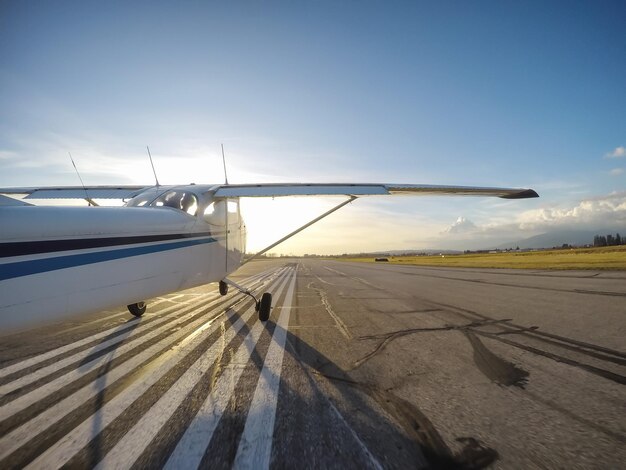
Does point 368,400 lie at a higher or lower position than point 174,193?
lower

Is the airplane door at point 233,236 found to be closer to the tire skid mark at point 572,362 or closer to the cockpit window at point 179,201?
the cockpit window at point 179,201

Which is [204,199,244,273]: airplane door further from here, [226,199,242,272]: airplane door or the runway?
the runway

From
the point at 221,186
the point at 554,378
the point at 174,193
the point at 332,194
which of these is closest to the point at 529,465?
the point at 554,378

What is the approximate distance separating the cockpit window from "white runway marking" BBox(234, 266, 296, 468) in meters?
3.21

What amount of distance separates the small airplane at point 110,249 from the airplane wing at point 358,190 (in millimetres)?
47

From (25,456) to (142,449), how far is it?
90 cm

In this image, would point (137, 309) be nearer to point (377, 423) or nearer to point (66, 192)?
point (66, 192)

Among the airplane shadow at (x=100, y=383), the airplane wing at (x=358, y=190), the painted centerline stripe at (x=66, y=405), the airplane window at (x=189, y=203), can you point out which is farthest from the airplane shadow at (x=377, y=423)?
the airplane wing at (x=358, y=190)

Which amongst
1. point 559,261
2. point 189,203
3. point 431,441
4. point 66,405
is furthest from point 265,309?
point 559,261

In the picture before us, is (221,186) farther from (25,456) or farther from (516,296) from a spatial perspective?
(516,296)

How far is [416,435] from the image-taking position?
2.41 metres

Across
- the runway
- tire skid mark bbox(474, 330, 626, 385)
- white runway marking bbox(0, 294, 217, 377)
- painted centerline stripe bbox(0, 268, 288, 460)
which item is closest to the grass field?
tire skid mark bbox(474, 330, 626, 385)

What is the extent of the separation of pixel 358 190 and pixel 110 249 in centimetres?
528

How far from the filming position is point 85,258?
126 inches
